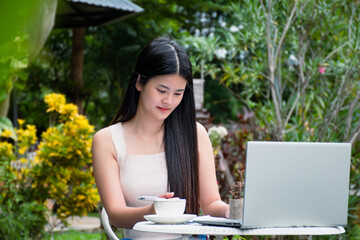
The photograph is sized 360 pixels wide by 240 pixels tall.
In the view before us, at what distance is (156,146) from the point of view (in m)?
2.46

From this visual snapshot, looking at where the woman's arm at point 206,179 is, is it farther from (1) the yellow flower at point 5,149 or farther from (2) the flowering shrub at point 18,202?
(1) the yellow flower at point 5,149

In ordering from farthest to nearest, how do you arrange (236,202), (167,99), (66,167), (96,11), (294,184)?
(96,11) → (66,167) → (167,99) → (236,202) → (294,184)

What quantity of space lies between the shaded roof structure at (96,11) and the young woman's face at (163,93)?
13.6ft

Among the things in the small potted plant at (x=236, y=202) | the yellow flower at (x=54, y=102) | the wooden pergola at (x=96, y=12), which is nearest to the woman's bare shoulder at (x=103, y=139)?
the small potted plant at (x=236, y=202)

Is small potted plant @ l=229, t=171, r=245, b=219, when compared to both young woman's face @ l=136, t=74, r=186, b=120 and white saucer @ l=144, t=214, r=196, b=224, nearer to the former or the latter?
white saucer @ l=144, t=214, r=196, b=224

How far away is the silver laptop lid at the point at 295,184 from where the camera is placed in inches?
60.7

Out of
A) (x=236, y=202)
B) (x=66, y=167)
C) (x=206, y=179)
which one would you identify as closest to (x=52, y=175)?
(x=66, y=167)

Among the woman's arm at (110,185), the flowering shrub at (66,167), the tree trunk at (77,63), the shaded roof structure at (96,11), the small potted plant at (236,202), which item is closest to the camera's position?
the small potted plant at (236,202)

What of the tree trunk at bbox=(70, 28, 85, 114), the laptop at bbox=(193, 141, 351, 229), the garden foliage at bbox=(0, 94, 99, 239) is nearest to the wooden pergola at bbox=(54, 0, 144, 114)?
the tree trunk at bbox=(70, 28, 85, 114)

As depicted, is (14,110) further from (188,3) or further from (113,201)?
(113,201)

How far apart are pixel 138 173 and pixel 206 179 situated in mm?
304

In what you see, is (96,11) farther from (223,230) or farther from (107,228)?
(223,230)

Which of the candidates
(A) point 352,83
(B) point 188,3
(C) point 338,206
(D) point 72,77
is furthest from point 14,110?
(C) point 338,206

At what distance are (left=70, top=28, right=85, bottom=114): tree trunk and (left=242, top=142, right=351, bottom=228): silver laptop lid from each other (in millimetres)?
8908
